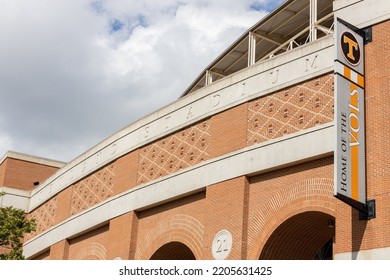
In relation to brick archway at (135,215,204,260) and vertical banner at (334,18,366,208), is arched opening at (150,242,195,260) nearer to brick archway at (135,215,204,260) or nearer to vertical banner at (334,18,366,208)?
brick archway at (135,215,204,260)

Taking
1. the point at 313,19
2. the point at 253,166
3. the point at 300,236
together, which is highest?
the point at 313,19

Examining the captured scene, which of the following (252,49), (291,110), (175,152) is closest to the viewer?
(291,110)

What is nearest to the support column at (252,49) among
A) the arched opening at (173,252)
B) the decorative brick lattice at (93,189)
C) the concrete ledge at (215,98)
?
the concrete ledge at (215,98)

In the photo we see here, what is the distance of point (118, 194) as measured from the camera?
3100 centimetres

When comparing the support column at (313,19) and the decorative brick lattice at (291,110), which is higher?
the support column at (313,19)

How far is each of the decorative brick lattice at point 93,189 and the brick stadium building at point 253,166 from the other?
93mm

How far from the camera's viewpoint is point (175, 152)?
28.6 metres

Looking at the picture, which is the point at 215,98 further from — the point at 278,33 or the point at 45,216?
the point at 45,216

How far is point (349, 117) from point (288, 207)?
393cm

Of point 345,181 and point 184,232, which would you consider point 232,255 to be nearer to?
point 184,232

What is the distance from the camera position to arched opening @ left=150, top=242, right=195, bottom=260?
28156mm

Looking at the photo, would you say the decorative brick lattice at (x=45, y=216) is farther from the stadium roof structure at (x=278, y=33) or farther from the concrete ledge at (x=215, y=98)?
the stadium roof structure at (x=278, y=33)

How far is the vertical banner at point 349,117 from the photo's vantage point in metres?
20.1

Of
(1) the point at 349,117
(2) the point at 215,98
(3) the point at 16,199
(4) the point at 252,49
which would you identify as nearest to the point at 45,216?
(3) the point at 16,199
